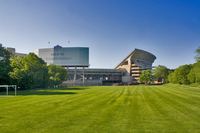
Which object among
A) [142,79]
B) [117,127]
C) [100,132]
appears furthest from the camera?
[142,79]

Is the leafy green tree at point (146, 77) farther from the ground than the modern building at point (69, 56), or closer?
closer

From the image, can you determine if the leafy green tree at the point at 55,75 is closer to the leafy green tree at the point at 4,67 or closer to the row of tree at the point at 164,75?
the leafy green tree at the point at 4,67

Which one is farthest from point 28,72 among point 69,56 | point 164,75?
point 164,75

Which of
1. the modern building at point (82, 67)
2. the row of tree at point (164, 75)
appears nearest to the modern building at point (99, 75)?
the modern building at point (82, 67)

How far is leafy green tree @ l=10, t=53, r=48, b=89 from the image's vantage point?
186 feet

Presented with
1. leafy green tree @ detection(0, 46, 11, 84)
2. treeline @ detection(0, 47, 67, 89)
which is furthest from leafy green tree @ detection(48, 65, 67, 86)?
leafy green tree @ detection(0, 46, 11, 84)

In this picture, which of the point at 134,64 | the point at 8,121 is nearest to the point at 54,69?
the point at 8,121

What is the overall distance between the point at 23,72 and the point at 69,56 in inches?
3746

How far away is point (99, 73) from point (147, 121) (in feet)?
587

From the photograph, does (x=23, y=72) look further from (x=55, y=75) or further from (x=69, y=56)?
(x=69, y=56)

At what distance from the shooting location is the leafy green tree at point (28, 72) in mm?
56575

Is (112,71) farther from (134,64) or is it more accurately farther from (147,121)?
(147,121)

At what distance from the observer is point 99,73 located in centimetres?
19150

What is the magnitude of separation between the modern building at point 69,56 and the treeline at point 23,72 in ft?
195
